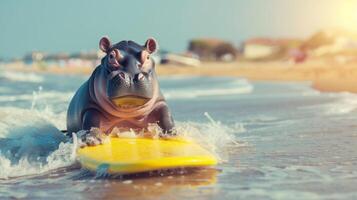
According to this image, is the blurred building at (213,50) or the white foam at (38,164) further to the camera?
the blurred building at (213,50)

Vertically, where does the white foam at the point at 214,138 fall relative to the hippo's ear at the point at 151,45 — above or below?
below

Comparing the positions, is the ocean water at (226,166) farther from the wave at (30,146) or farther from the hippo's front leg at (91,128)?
the hippo's front leg at (91,128)

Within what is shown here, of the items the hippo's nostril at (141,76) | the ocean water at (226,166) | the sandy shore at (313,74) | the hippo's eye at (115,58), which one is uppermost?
the sandy shore at (313,74)

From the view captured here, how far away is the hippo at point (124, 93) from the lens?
6.43 m

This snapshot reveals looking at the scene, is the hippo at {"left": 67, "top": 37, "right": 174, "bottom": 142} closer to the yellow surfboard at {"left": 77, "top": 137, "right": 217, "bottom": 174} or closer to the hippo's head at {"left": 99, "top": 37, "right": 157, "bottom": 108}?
the hippo's head at {"left": 99, "top": 37, "right": 157, "bottom": 108}

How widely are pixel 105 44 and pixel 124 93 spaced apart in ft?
1.97

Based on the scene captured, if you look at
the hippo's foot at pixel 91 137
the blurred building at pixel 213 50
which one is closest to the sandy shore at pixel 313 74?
the hippo's foot at pixel 91 137

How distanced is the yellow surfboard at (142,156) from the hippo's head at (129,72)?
0.41m

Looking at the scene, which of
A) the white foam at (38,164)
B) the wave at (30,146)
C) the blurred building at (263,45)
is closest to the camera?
the white foam at (38,164)

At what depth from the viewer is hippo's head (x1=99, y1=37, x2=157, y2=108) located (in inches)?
252

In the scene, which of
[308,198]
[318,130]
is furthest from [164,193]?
[318,130]

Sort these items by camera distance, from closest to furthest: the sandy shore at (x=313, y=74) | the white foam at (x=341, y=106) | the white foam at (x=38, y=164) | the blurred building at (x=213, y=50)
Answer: the white foam at (x=38, y=164)
the white foam at (x=341, y=106)
the sandy shore at (x=313, y=74)
the blurred building at (x=213, y=50)

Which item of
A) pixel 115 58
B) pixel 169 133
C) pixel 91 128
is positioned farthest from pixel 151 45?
pixel 91 128

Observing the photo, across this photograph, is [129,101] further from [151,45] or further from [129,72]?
[151,45]
